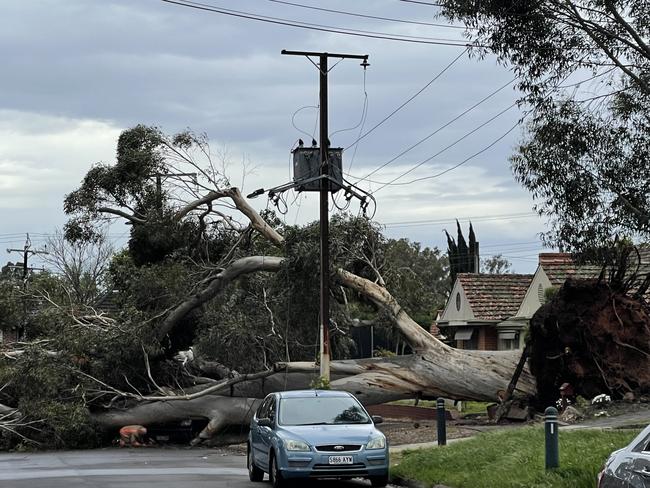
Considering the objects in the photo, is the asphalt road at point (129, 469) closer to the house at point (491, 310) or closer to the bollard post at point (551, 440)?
the bollard post at point (551, 440)

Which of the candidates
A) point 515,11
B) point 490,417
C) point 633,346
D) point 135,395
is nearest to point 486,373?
point 490,417

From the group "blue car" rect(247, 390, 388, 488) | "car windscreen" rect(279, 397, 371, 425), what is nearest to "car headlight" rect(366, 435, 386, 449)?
"blue car" rect(247, 390, 388, 488)

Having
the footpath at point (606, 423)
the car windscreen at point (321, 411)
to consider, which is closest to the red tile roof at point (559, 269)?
the footpath at point (606, 423)

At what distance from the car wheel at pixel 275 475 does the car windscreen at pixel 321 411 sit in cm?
72

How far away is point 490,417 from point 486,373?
1298mm

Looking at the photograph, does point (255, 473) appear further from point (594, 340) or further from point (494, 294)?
point (494, 294)

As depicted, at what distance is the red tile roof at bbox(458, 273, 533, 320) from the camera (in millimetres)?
39844

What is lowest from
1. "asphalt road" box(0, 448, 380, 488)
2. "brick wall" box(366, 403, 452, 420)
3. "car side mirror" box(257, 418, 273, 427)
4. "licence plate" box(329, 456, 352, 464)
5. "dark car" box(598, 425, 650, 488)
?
"asphalt road" box(0, 448, 380, 488)

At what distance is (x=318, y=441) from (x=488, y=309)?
2605 centimetres

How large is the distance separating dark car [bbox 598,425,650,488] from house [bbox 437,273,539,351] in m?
30.8

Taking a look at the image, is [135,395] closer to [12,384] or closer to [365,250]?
[12,384]

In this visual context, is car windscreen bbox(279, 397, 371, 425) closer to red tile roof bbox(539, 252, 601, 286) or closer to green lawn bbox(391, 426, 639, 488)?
green lawn bbox(391, 426, 639, 488)

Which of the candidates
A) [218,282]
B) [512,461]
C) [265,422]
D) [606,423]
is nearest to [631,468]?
[512,461]

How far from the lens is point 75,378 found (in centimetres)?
2688
